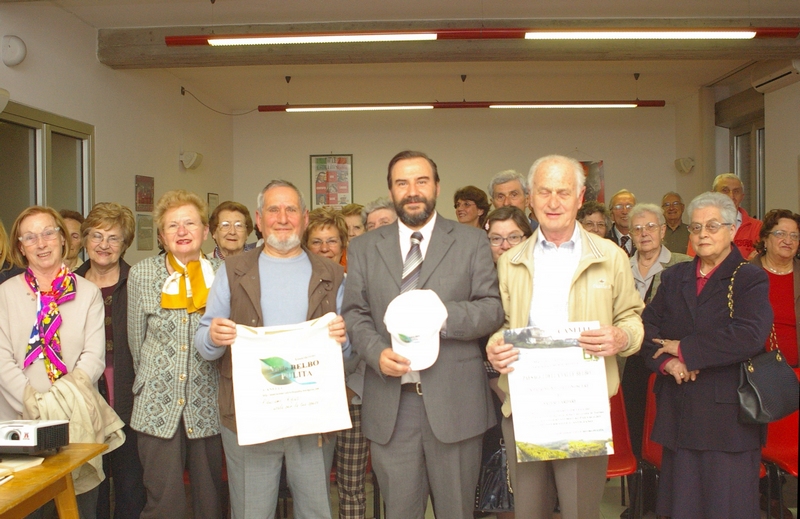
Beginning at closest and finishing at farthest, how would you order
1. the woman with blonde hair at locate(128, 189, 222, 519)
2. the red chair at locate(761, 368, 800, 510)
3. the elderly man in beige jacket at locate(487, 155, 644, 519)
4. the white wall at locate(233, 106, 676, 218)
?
the elderly man in beige jacket at locate(487, 155, 644, 519) → the woman with blonde hair at locate(128, 189, 222, 519) → the red chair at locate(761, 368, 800, 510) → the white wall at locate(233, 106, 676, 218)

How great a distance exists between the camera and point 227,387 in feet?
8.71

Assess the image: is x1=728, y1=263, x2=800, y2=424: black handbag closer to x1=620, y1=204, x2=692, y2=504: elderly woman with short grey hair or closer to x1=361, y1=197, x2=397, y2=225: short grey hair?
x1=620, y1=204, x2=692, y2=504: elderly woman with short grey hair

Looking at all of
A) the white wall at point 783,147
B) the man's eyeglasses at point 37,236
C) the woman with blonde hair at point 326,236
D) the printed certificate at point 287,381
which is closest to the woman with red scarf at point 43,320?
the man's eyeglasses at point 37,236

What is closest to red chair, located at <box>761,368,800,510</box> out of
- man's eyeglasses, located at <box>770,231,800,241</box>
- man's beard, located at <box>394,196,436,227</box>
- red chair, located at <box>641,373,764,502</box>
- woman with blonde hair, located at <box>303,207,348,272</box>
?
red chair, located at <box>641,373,764,502</box>

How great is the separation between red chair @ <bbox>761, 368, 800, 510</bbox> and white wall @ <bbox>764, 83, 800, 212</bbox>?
18.0 feet

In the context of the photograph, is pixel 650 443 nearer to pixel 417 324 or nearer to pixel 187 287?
pixel 417 324

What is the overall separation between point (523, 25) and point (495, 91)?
3.11 m

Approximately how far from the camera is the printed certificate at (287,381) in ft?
8.01

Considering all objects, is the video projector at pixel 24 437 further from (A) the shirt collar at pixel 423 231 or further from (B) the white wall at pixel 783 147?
(B) the white wall at pixel 783 147

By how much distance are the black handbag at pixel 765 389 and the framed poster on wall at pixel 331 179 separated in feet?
29.9

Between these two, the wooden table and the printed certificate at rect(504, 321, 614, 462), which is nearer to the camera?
the wooden table

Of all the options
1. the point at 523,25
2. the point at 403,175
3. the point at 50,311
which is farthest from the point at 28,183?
the point at 523,25

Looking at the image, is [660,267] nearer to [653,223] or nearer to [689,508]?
[653,223]

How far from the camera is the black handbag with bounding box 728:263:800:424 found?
2602 millimetres
